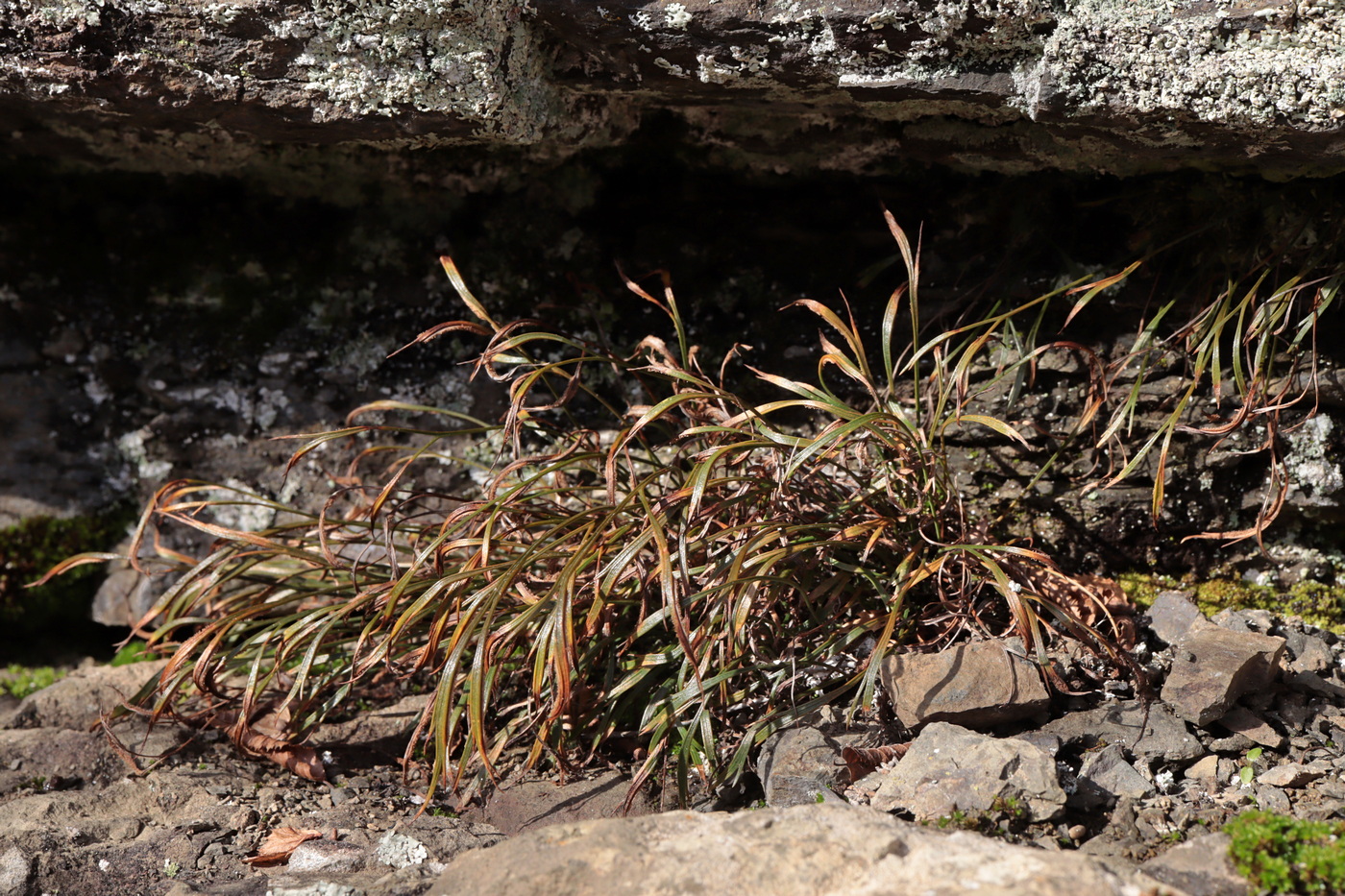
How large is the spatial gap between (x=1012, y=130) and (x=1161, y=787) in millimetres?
1461

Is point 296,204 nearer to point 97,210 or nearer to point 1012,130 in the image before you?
point 97,210

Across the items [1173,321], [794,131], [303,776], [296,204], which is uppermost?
[794,131]

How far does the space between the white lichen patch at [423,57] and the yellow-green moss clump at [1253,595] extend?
1.88m

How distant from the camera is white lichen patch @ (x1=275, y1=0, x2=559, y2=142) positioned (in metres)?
1.96

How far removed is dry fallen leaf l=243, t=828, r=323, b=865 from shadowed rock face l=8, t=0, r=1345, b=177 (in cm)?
151

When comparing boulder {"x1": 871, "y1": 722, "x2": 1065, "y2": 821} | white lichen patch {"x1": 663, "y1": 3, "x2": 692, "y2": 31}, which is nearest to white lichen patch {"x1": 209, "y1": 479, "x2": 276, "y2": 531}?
white lichen patch {"x1": 663, "y1": 3, "x2": 692, "y2": 31}

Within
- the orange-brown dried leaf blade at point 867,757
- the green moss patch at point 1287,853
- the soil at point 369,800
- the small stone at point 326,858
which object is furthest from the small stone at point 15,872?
the green moss patch at point 1287,853

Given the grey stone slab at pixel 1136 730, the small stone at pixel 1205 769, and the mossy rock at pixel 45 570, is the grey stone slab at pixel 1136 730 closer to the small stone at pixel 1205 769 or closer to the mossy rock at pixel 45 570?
the small stone at pixel 1205 769

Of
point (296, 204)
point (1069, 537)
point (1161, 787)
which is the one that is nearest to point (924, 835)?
point (1161, 787)

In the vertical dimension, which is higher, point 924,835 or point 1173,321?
point 1173,321

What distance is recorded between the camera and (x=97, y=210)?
9.58 ft

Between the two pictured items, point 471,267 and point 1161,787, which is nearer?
point 1161,787

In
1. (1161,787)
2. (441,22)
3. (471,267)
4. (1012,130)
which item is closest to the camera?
(1161,787)

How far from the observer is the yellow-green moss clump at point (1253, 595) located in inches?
88.7
